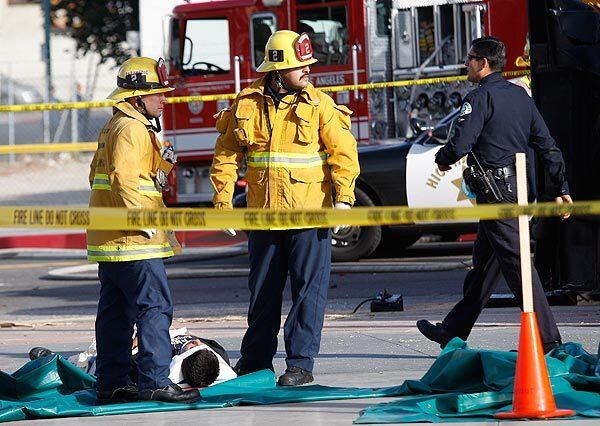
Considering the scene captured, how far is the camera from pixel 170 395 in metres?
6.92

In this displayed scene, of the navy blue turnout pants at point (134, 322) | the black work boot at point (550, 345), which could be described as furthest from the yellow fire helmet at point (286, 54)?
the black work boot at point (550, 345)

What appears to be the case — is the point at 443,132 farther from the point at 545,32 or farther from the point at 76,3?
the point at 76,3

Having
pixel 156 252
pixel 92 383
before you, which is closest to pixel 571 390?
pixel 156 252

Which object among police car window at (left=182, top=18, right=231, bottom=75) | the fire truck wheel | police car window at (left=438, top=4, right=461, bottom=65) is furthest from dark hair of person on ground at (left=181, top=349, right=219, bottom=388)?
police car window at (left=182, top=18, right=231, bottom=75)

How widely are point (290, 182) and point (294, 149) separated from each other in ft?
0.60

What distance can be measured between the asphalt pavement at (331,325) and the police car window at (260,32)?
3801 mm

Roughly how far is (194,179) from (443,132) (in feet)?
18.8

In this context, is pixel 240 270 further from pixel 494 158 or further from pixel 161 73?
pixel 161 73

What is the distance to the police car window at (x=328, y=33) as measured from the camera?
1748 centimetres

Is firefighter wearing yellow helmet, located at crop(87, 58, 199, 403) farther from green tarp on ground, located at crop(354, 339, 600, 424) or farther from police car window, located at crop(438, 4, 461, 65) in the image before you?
police car window, located at crop(438, 4, 461, 65)

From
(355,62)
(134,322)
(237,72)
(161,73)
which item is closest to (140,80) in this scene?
(161,73)

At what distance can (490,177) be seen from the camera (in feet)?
25.7

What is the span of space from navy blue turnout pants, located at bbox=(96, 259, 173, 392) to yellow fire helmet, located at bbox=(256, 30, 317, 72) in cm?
129

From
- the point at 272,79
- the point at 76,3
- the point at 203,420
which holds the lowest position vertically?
the point at 203,420
